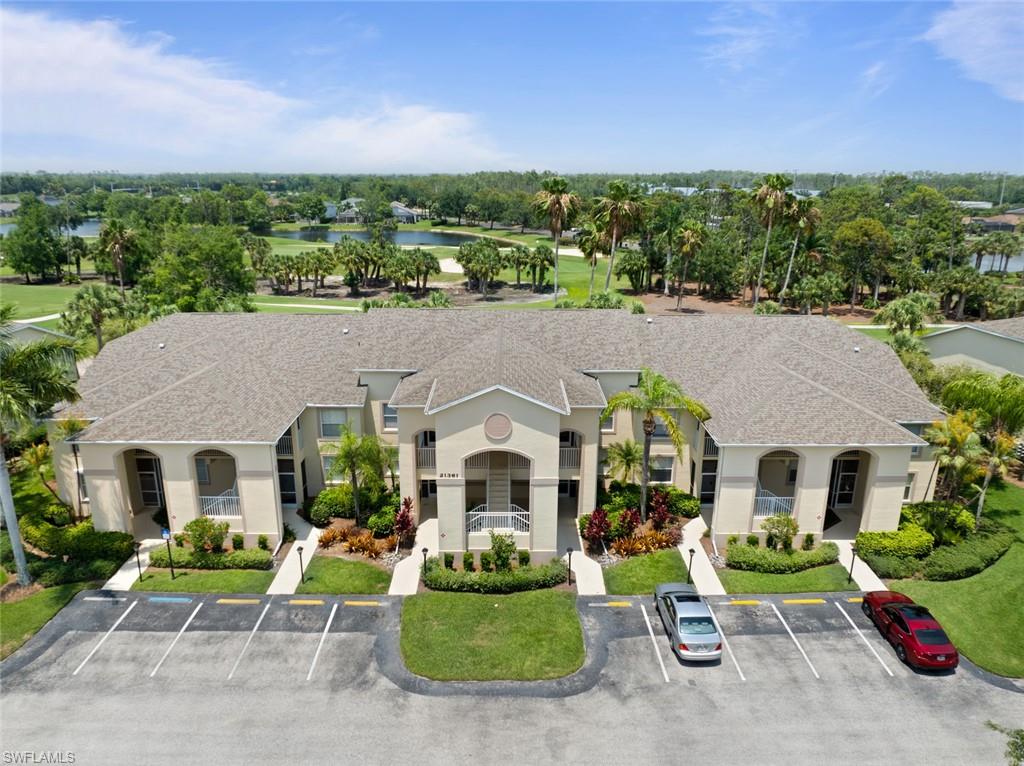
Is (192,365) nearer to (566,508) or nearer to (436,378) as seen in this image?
(436,378)

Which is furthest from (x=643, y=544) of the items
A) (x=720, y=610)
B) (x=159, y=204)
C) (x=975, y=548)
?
(x=159, y=204)

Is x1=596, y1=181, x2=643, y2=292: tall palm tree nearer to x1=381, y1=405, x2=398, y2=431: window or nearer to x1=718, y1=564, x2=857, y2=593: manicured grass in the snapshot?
x1=381, y1=405, x2=398, y2=431: window

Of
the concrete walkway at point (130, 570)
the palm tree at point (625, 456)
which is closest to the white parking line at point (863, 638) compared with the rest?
the palm tree at point (625, 456)

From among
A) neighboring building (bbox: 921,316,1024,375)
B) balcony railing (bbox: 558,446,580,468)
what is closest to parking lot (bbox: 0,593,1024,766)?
balcony railing (bbox: 558,446,580,468)

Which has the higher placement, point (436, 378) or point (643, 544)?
point (436, 378)

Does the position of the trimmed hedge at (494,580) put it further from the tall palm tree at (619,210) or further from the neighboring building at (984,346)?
the tall palm tree at (619,210)

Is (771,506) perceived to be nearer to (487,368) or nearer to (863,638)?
(863,638)
